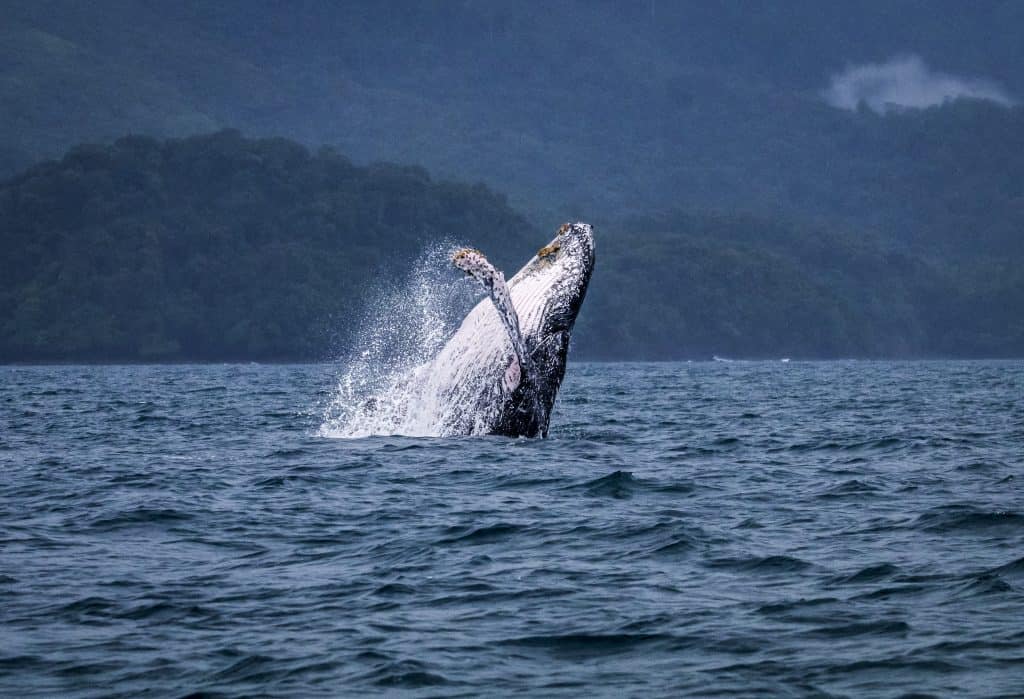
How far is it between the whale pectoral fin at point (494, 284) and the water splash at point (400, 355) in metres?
1.58

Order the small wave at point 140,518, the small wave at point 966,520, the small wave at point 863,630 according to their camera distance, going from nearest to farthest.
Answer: the small wave at point 863,630
the small wave at point 966,520
the small wave at point 140,518

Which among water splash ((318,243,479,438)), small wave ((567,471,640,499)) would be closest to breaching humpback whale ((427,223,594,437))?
water splash ((318,243,479,438))

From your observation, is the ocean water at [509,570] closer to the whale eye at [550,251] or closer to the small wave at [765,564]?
the small wave at [765,564]

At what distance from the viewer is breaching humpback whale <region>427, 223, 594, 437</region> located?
16.9 meters

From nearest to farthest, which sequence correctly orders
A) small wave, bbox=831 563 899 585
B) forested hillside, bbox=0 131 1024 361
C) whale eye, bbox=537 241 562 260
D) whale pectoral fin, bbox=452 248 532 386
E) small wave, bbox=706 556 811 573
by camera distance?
small wave, bbox=831 563 899 585, small wave, bbox=706 556 811 573, whale pectoral fin, bbox=452 248 532 386, whale eye, bbox=537 241 562 260, forested hillside, bbox=0 131 1024 361

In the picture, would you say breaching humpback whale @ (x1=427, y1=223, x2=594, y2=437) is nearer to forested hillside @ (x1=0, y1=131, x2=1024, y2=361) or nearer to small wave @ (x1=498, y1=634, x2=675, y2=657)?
small wave @ (x1=498, y1=634, x2=675, y2=657)

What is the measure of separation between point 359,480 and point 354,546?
4.14m

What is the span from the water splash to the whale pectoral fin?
1.58m

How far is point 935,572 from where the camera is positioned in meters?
11.6

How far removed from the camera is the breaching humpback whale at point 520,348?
16.9 meters

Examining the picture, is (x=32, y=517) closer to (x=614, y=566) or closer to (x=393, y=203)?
(x=614, y=566)

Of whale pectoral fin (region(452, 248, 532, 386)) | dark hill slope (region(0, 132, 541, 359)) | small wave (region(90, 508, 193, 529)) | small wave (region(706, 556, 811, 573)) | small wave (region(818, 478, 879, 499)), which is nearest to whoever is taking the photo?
small wave (region(706, 556, 811, 573))

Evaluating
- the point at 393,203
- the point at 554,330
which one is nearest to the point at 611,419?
the point at 554,330

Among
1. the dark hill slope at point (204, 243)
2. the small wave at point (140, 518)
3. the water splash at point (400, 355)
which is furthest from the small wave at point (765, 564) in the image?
the dark hill slope at point (204, 243)
